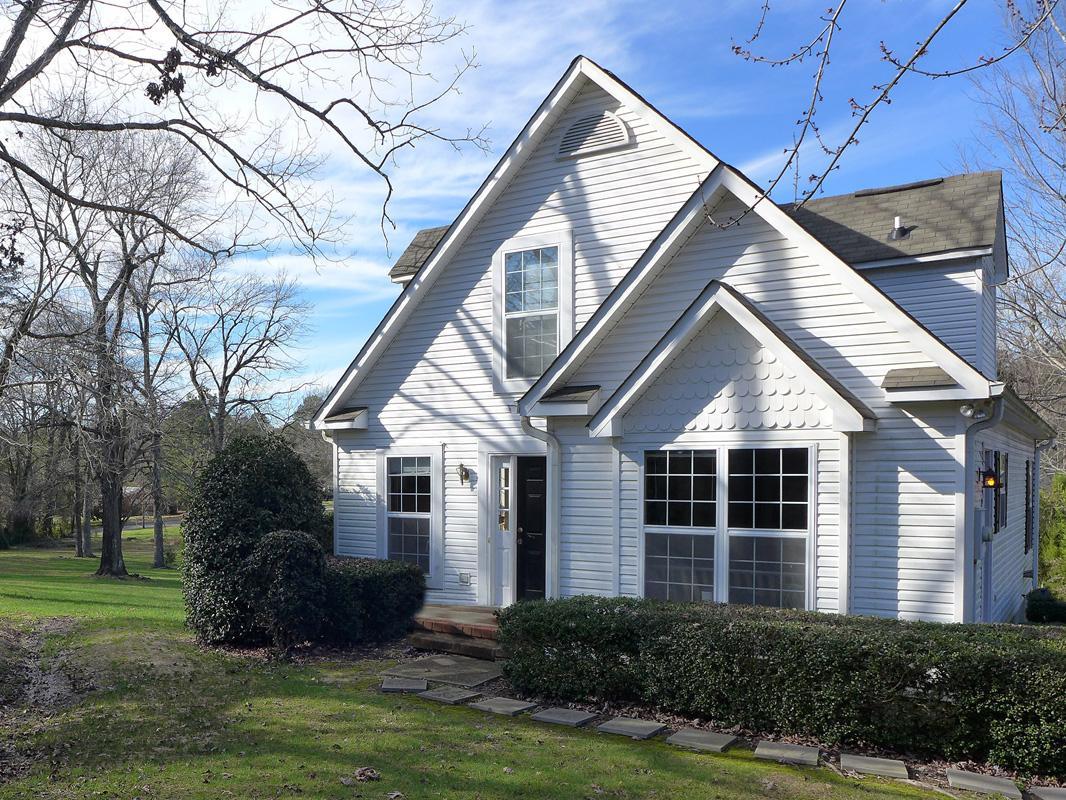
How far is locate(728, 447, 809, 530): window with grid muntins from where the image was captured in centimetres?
924

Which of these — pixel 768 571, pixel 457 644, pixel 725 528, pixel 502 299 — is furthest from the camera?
pixel 502 299

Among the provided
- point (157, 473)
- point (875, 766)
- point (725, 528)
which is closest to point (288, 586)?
point (725, 528)

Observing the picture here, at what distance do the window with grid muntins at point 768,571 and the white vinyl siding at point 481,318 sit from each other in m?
1.77

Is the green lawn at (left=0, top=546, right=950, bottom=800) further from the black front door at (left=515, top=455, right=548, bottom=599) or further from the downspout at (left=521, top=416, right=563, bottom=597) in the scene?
the black front door at (left=515, top=455, right=548, bottom=599)

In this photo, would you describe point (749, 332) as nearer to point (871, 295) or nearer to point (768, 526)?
point (871, 295)

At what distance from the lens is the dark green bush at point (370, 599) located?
34.8 feet

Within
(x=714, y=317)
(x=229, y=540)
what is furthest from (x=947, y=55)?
(x=229, y=540)

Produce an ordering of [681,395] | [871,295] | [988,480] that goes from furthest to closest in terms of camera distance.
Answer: [681,395], [988,480], [871,295]

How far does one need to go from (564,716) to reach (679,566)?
2.90 meters

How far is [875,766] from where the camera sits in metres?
6.28

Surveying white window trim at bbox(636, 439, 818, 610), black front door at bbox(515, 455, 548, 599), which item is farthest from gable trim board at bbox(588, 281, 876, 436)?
black front door at bbox(515, 455, 548, 599)

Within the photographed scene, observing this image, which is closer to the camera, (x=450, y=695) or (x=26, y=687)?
(x=450, y=695)

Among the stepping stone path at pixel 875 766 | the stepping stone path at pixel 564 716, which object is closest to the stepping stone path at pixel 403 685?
the stepping stone path at pixel 564 716

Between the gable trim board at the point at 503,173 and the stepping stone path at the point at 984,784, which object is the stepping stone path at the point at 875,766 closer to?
the stepping stone path at the point at 984,784
